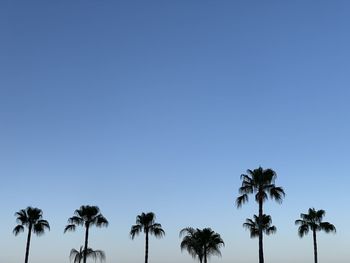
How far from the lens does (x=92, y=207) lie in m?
81.4

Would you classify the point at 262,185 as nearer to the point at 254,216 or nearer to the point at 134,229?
the point at 254,216

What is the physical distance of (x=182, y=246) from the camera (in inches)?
3179

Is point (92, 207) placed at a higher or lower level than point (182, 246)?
higher

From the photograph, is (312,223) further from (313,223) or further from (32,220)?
(32,220)

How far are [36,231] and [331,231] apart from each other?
158ft

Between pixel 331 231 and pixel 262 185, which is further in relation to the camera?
pixel 331 231

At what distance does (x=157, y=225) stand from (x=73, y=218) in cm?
1398

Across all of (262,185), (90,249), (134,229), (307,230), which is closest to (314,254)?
(307,230)

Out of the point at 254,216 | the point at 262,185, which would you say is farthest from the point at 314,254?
the point at 262,185

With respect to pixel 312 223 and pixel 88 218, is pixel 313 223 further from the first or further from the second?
pixel 88 218

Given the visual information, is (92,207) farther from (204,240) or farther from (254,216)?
(254,216)

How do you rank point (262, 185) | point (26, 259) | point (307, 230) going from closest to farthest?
1. point (262, 185)
2. point (26, 259)
3. point (307, 230)

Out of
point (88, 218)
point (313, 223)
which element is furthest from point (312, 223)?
point (88, 218)

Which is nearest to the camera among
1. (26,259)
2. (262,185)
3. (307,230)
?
(262,185)
